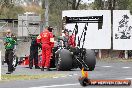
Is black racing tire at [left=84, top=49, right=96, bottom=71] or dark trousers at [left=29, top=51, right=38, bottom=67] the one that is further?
dark trousers at [left=29, top=51, right=38, bottom=67]

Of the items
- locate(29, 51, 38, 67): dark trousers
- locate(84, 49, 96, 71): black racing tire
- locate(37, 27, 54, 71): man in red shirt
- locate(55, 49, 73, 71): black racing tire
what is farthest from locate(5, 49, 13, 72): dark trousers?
locate(84, 49, 96, 71): black racing tire

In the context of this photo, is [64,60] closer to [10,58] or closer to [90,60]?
[90,60]

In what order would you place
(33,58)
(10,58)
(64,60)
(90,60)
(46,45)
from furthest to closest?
(33,58)
(46,45)
(90,60)
(64,60)
(10,58)

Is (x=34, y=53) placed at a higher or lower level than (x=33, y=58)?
higher

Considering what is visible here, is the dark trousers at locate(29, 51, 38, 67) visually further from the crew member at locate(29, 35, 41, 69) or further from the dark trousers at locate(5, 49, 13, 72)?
the dark trousers at locate(5, 49, 13, 72)

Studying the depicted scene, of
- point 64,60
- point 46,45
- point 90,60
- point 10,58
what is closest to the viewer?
point 10,58

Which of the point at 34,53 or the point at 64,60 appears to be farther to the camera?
the point at 34,53

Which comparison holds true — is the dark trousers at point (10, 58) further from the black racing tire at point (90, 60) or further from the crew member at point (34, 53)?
the black racing tire at point (90, 60)

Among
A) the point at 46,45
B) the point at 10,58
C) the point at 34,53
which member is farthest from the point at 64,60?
the point at 34,53

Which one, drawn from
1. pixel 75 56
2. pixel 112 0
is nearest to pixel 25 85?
pixel 75 56

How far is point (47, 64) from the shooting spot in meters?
22.5

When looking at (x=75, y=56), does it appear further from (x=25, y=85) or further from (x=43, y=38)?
(x=25, y=85)

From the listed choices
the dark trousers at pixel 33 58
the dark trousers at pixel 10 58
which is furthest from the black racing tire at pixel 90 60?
the dark trousers at pixel 10 58

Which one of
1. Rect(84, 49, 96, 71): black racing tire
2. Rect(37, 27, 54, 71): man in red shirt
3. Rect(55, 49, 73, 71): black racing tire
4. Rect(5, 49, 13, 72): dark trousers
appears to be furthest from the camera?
Rect(37, 27, 54, 71): man in red shirt
